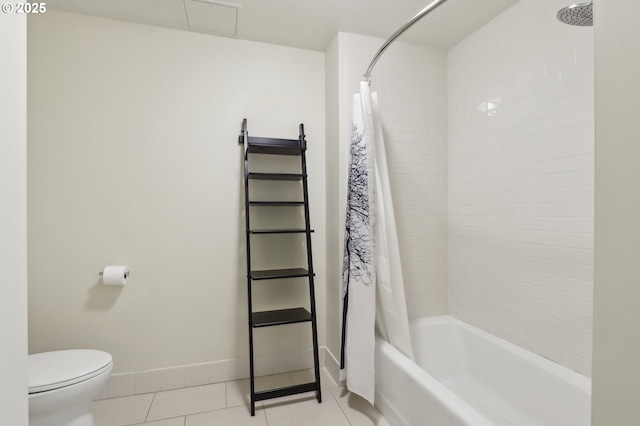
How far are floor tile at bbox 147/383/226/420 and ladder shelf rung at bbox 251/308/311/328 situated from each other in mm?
502

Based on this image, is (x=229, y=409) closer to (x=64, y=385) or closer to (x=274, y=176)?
(x=64, y=385)

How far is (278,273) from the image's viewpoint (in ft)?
6.78

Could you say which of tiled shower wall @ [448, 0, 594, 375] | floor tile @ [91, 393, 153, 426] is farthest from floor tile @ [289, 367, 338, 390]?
tiled shower wall @ [448, 0, 594, 375]

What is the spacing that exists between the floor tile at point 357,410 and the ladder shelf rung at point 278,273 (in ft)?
2.51

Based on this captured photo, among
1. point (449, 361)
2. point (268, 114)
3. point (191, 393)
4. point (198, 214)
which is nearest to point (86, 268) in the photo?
point (198, 214)

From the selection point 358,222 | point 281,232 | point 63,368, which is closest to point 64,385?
point 63,368

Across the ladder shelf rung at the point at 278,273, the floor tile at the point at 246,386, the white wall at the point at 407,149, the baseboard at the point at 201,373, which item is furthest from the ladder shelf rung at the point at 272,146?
the floor tile at the point at 246,386

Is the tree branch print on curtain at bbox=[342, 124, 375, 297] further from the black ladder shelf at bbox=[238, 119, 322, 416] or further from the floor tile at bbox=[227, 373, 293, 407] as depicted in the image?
the floor tile at bbox=[227, 373, 293, 407]

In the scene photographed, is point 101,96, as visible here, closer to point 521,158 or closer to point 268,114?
point 268,114

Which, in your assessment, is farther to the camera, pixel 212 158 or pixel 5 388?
pixel 212 158

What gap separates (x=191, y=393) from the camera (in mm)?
1994

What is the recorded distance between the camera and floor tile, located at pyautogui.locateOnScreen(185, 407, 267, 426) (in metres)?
1.72

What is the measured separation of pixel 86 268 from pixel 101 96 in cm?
103

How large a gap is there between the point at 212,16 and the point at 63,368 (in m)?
2.01
